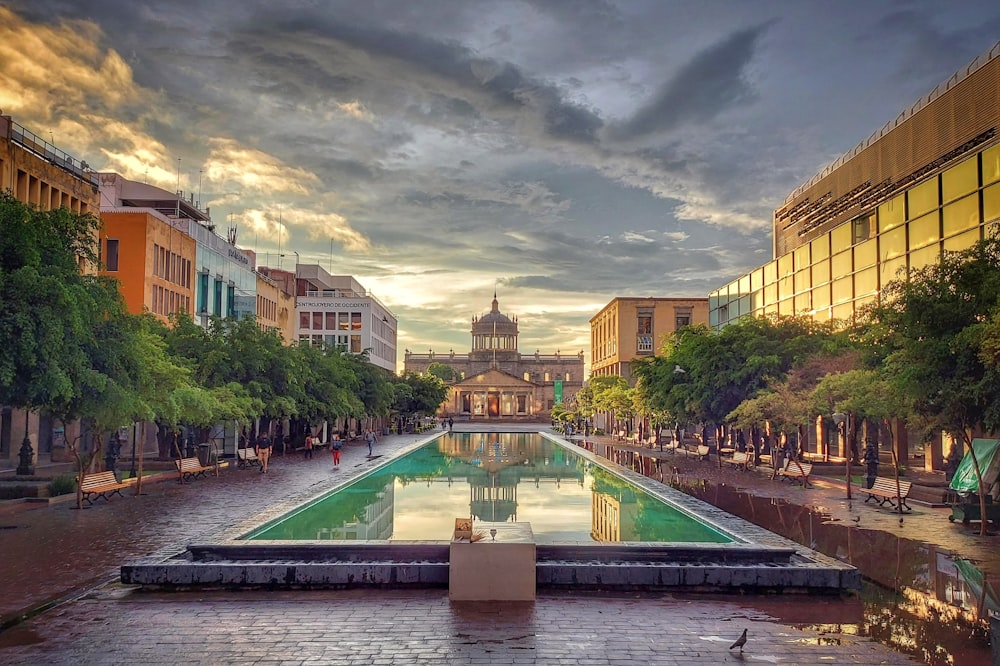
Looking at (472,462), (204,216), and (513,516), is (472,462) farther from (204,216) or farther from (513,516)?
(204,216)

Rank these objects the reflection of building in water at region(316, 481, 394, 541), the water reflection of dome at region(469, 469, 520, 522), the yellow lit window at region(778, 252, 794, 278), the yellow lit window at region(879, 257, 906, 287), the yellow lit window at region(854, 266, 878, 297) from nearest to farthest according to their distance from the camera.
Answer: the reflection of building in water at region(316, 481, 394, 541), the water reflection of dome at region(469, 469, 520, 522), the yellow lit window at region(879, 257, 906, 287), the yellow lit window at region(854, 266, 878, 297), the yellow lit window at region(778, 252, 794, 278)

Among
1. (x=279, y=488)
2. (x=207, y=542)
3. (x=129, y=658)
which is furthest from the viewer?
(x=279, y=488)

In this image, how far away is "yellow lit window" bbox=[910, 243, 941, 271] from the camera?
1367 inches

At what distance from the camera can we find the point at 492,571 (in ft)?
38.2

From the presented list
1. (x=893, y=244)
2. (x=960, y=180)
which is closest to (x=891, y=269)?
(x=893, y=244)

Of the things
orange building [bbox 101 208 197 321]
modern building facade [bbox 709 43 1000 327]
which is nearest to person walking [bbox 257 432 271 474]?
orange building [bbox 101 208 197 321]

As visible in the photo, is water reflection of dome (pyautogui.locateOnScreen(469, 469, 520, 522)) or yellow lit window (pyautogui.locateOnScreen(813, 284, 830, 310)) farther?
yellow lit window (pyautogui.locateOnScreen(813, 284, 830, 310))

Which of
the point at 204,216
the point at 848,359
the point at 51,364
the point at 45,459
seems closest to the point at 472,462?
the point at 848,359

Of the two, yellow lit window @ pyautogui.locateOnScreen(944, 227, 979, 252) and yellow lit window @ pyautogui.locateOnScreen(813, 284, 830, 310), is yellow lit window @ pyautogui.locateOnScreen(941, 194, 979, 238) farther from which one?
yellow lit window @ pyautogui.locateOnScreen(813, 284, 830, 310)

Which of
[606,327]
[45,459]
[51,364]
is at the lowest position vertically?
[45,459]

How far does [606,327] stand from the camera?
4309 inches

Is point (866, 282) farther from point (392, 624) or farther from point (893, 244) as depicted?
point (392, 624)

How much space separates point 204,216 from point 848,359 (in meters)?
50.8

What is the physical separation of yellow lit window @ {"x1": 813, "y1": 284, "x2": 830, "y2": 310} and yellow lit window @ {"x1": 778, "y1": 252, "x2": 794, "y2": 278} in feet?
14.8
